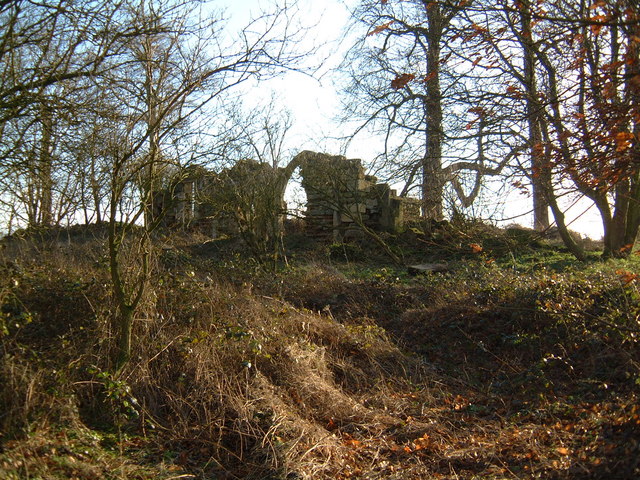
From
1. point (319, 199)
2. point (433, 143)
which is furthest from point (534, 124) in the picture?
point (319, 199)

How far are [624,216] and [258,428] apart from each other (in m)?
10.1

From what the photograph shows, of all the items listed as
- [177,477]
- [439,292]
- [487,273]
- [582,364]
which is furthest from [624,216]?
[177,477]

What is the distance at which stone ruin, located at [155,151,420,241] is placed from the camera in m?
11.9

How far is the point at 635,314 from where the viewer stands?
23.2 feet

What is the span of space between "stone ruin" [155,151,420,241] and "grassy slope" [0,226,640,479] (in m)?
3.39

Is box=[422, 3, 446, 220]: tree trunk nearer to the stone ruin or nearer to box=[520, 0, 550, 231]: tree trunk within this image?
the stone ruin

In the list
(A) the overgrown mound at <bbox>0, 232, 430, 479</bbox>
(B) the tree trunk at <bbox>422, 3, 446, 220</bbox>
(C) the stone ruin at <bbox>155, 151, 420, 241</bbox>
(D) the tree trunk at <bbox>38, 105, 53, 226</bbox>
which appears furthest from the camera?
(C) the stone ruin at <bbox>155, 151, 420, 241</bbox>

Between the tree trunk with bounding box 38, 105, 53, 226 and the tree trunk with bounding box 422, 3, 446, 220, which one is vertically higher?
the tree trunk with bounding box 422, 3, 446, 220

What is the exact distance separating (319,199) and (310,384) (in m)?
Answer: 9.24

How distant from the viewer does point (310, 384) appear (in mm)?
5777

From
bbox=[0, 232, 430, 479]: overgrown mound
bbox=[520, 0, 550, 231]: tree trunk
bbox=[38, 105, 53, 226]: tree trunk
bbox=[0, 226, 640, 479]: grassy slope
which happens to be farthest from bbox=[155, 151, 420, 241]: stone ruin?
bbox=[520, 0, 550, 231]: tree trunk

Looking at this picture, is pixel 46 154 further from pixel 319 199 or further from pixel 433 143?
pixel 319 199

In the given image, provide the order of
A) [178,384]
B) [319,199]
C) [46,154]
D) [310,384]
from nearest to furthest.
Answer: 1. [178,384]
2. [310,384]
3. [46,154]
4. [319,199]

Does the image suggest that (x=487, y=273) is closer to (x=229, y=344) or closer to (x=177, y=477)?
(x=229, y=344)
